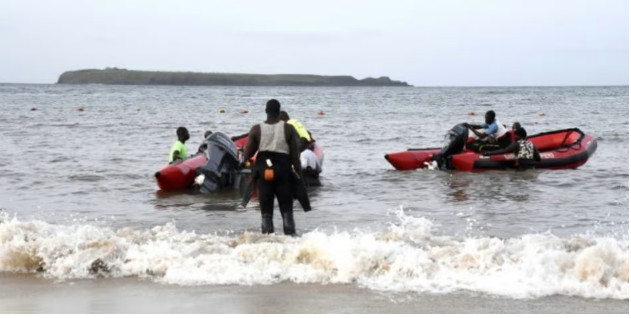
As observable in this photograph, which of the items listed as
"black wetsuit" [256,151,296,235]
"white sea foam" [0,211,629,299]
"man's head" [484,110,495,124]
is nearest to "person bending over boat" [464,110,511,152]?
"man's head" [484,110,495,124]

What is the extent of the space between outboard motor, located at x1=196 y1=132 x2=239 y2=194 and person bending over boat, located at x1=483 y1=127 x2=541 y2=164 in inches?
217

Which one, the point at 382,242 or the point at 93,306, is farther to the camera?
the point at 382,242

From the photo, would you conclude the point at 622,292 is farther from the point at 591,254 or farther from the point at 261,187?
the point at 261,187

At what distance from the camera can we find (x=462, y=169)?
52.7 ft

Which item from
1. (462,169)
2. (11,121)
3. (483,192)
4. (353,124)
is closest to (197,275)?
(483,192)

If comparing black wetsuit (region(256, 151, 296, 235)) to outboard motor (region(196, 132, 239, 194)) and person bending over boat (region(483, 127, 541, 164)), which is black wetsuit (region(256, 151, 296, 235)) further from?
person bending over boat (region(483, 127, 541, 164))

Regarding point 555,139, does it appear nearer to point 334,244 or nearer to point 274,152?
point 274,152

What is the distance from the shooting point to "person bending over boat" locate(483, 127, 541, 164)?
1599 centimetres

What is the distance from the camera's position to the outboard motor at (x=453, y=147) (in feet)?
53.5

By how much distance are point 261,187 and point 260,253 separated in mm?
1248

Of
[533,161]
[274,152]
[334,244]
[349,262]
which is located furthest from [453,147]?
[349,262]

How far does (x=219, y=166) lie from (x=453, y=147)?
537 centimetres

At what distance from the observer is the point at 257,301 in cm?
603

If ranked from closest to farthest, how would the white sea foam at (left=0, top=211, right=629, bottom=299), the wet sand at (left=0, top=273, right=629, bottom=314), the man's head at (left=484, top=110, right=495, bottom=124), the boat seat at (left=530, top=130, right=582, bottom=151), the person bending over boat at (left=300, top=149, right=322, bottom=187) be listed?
the wet sand at (left=0, top=273, right=629, bottom=314), the white sea foam at (left=0, top=211, right=629, bottom=299), the person bending over boat at (left=300, top=149, right=322, bottom=187), the man's head at (left=484, top=110, right=495, bottom=124), the boat seat at (left=530, top=130, right=582, bottom=151)
